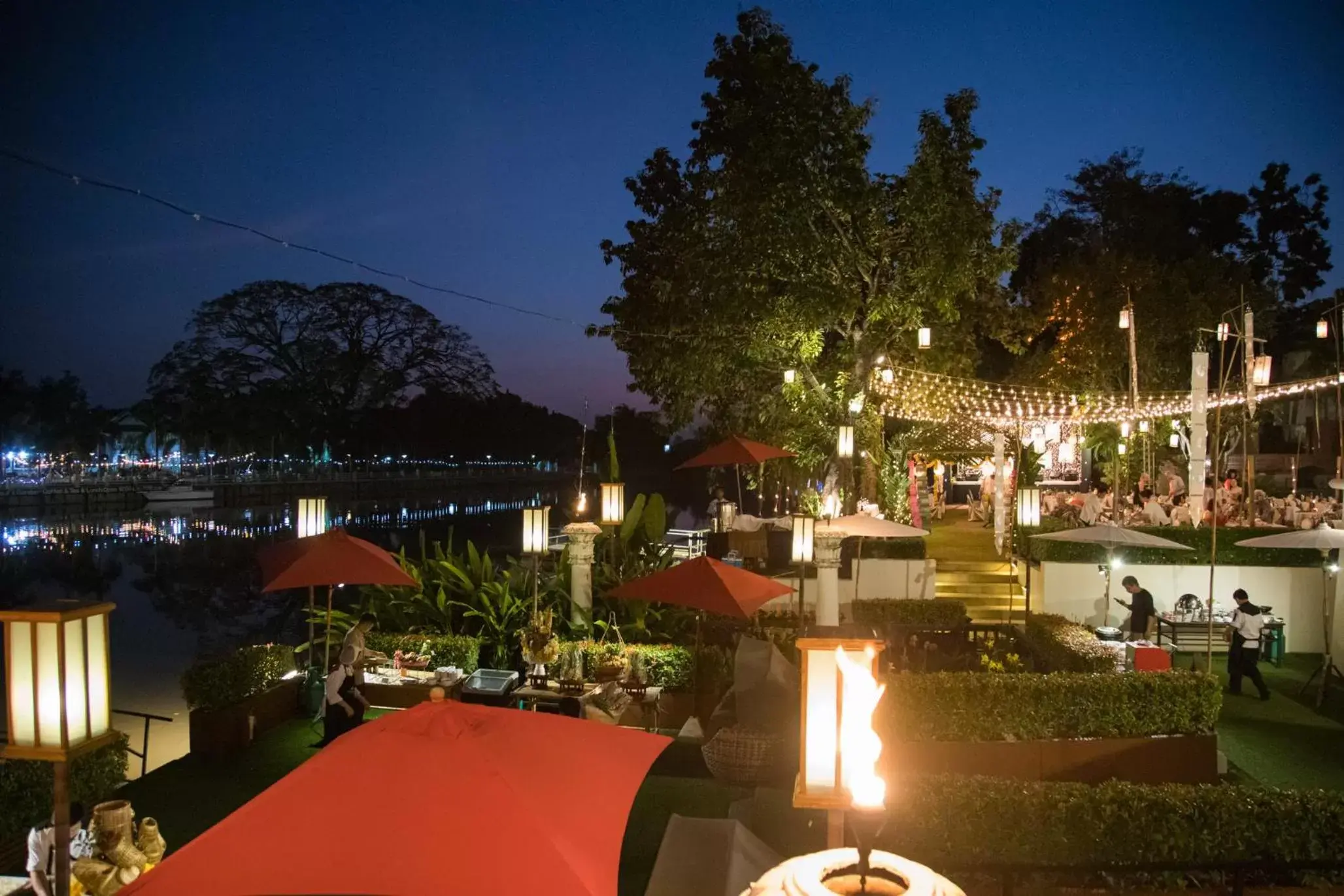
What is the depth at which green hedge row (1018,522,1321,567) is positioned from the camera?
1443 cm

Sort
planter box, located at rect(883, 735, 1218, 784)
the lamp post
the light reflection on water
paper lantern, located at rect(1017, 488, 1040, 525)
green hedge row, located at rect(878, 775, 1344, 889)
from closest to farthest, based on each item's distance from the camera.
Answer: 1. the lamp post
2. green hedge row, located at rect(878, 775, 1344, 889)
3. planter box, located at rect(883, 735, 1218, 784)
4. paper lantern, located at rect(1017, 488, 1040, 525)
5. the light reflection on water

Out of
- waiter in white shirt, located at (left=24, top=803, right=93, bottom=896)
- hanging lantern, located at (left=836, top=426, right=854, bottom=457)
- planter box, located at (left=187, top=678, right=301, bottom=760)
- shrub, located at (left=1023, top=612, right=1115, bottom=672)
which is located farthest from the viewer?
hanging lantern, located at (left=836, top=426, right=854, bottom=457)

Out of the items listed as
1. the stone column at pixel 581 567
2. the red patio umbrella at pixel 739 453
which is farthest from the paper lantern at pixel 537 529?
the red patio umbrella at pixel 739 453

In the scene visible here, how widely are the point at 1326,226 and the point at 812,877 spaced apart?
37283mm

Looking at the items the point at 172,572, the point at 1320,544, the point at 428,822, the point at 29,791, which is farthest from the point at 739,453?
the point at 172,572

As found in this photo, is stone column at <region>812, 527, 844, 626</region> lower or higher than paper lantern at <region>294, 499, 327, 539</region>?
lower

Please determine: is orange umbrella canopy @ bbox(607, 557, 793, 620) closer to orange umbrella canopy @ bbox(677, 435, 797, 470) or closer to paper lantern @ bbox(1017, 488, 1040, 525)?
paper lantern @ bbox(1017, 488, 1040, 525)

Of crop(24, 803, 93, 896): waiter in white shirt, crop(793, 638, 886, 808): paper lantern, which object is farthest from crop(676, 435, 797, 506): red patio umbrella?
crop(793, 638, 886, 808): paper lantern

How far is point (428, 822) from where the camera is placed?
119 inches

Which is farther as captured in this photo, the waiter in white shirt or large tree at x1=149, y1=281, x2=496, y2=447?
large tree at x1=149, y1=281, x2=496, y2=447

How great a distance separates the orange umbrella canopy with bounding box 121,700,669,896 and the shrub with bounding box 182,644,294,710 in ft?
20.6

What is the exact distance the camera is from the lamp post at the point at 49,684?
3.96 m

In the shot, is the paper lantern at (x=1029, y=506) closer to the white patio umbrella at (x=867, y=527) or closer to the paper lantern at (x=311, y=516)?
the white patio umbrella at (x=867, y=527)

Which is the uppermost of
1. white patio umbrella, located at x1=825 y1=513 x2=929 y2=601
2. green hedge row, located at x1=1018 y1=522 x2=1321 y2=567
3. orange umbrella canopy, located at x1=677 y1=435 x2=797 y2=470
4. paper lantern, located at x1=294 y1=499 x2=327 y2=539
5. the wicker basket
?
orange umbrella canopy, located at x1=677 y1=435 x2=797 y2=470
